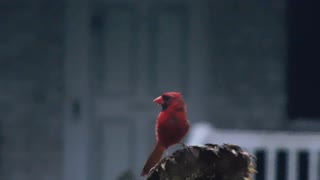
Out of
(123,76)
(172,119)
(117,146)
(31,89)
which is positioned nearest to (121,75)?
(123,76)

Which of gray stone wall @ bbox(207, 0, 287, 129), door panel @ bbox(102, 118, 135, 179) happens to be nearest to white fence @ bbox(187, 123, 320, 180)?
gray stone wall @ bbox(207, 0, 287, 129)

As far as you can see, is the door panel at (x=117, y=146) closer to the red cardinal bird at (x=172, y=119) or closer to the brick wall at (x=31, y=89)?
the brick wall at (x=31, y=89)

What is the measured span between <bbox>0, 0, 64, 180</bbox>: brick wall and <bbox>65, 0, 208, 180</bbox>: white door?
12cm

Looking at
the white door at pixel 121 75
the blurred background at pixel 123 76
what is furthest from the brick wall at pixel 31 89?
the white door at pixel 121 75

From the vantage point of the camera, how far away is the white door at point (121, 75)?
6.44m

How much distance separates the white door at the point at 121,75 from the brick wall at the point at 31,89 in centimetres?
12

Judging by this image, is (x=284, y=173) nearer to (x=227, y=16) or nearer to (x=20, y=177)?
(x=227, y=16)

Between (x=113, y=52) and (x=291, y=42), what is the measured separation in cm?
165

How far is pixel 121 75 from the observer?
6.62 meters

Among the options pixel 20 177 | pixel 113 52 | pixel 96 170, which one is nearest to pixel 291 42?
pixel 113 52

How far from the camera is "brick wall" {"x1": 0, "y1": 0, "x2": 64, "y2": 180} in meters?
6.45

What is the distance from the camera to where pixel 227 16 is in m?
6.12

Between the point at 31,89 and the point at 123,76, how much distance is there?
86cm

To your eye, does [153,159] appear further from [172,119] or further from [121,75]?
[121,75]
